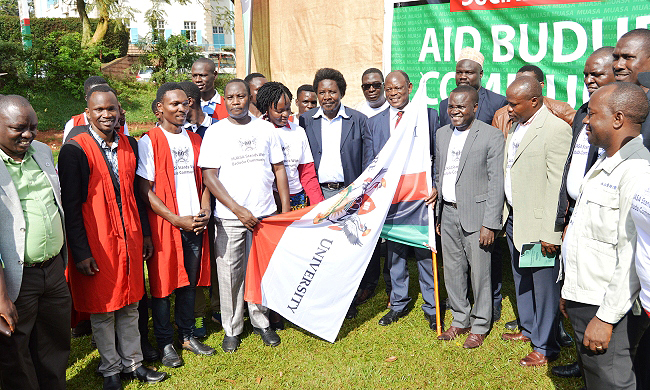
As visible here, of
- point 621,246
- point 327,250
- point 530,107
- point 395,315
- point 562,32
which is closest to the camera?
point 621,246

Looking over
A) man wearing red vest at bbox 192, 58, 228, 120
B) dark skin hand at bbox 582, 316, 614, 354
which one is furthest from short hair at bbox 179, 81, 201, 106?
dark skin hand at bbox 582, 316, 614, 354

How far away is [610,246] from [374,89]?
12.0 ft

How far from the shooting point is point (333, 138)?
5.73 metres

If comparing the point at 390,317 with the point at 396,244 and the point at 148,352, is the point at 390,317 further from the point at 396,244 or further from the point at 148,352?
the point at 148,352

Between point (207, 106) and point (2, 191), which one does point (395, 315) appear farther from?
point (2, 191)

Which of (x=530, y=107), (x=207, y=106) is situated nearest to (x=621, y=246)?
(x=530, y=107)

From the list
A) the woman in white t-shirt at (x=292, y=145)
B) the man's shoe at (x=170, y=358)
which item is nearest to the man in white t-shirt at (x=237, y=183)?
the woman in white t-shirt at (x=292, y=145)

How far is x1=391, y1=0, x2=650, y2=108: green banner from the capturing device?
6.23 m

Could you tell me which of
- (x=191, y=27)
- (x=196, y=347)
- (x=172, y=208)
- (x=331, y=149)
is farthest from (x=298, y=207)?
(x=191, y=27)

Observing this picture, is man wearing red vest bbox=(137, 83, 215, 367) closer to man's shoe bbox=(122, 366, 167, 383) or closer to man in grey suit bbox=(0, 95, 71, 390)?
man's shoe bbox=(122, 366, 167, 383)

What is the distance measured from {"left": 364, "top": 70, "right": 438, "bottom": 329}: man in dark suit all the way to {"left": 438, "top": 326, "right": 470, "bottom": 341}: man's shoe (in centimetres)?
33

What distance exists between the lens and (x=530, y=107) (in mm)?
4582

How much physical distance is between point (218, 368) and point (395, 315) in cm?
197

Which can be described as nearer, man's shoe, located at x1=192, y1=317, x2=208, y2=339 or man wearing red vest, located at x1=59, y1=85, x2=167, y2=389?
man wearing red vest, located at x1=59, y1=85, x2=167, y2=389
